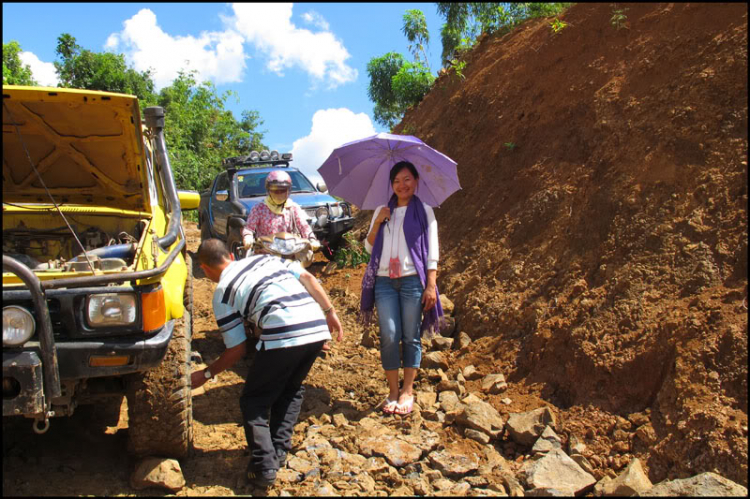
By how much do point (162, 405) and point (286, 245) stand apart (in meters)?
1.87

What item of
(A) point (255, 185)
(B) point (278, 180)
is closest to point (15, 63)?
(A) point (255, 185)

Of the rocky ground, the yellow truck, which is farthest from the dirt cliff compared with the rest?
the yellow truck

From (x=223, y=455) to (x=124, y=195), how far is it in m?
2.38

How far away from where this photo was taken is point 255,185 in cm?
938

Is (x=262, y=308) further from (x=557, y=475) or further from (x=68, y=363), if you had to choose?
(x=557, y=475)

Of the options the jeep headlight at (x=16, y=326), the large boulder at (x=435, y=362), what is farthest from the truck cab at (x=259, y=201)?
the jeep headlight at (x=16, y=326)

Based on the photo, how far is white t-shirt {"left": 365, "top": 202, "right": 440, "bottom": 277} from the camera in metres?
4.30

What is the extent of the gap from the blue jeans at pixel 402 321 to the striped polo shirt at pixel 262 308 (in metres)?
1.06

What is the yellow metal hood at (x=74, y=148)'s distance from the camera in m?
4.16

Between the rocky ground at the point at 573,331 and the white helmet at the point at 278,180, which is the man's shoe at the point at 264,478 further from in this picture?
the white helmet at the point at 278,180

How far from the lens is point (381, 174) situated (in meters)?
4.73

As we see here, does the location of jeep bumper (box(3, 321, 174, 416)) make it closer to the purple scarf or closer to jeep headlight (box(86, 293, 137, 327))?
jeep headlight (box(86, 293, 137, 327))

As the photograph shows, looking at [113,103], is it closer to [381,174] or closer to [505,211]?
[381,174]

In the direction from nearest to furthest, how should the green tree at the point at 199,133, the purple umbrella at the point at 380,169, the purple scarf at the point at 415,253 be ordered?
1. the purple scarf at the point at 415,253
2. the purple umbrella at the point at 380,169
3. the green tree at the point at 199,133
